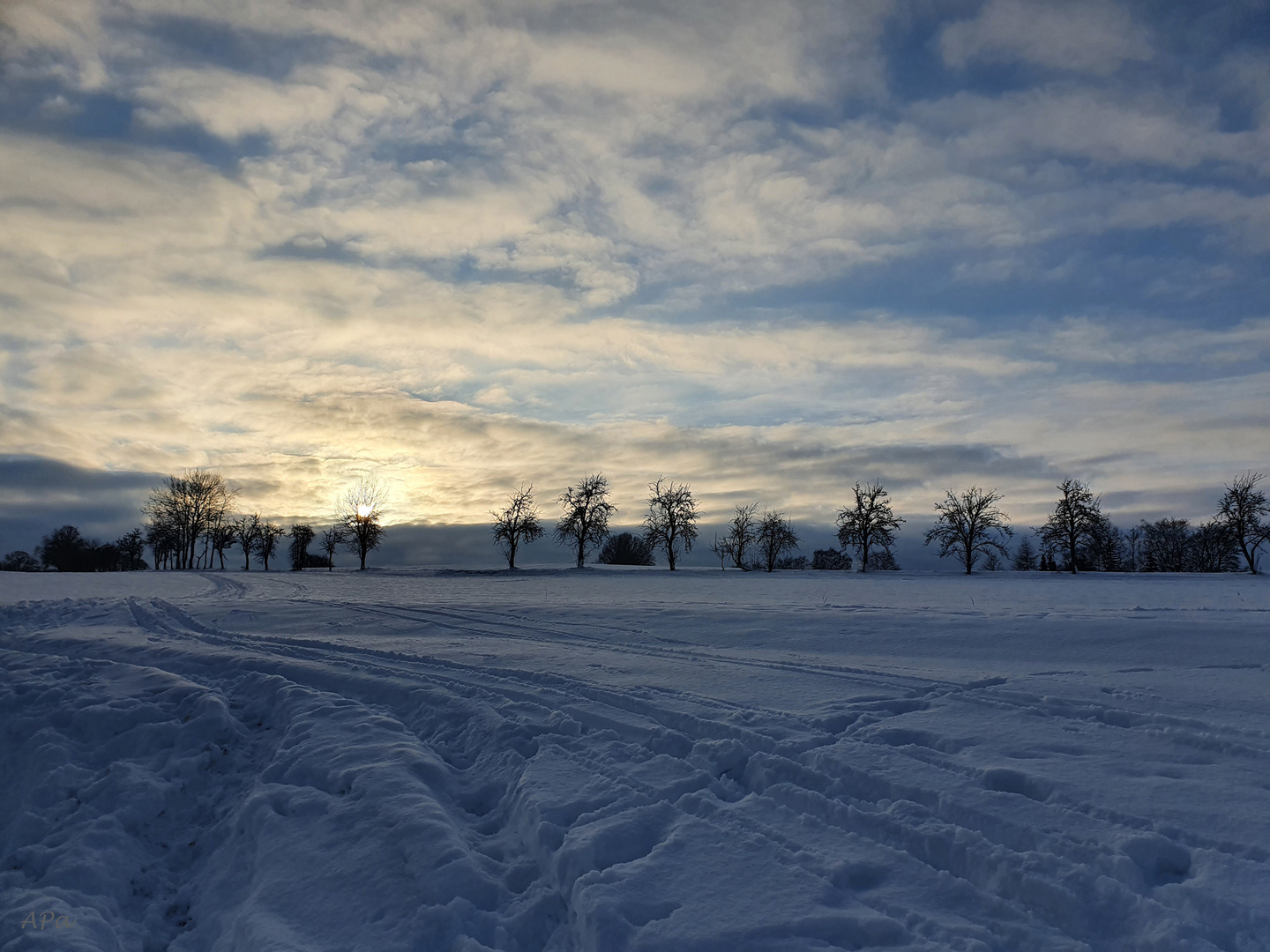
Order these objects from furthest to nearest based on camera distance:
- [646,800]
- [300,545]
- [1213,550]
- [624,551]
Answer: [624,551]
[300,545]
[1213,550]
[646,800]

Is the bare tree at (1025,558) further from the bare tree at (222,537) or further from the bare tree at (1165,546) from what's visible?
the bare tree at (222,537)

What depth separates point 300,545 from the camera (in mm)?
81938

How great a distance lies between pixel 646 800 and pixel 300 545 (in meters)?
87.1

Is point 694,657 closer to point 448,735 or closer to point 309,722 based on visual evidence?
point 448,735

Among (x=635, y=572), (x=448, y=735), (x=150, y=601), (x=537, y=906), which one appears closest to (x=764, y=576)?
(x=635, y=572)

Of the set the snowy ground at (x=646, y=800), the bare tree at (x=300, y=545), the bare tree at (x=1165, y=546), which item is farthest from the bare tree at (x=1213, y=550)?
the bare tree at (x=300, y=545)

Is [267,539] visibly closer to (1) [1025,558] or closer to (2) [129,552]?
(2) [129,552]

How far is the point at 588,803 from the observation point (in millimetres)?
5504

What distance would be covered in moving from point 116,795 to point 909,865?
7355mm

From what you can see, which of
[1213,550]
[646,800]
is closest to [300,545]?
[646,800]

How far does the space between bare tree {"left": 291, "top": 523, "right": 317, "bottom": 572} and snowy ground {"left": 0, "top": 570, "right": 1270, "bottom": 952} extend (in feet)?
248

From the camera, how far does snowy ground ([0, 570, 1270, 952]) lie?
413cm

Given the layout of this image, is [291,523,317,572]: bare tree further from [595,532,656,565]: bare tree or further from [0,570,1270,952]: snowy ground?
[0,570,1270,952]: snowy ground

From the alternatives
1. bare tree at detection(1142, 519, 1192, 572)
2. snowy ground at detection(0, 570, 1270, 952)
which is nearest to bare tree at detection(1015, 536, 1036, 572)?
bare tree at detection(1142, 519, 1192, 572)
